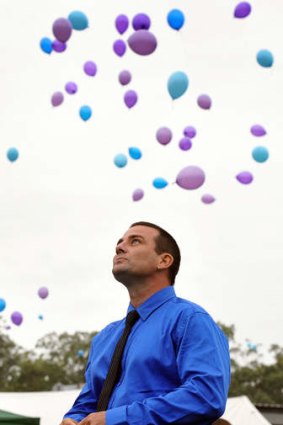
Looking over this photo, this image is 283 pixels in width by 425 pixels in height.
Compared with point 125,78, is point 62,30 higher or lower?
higher

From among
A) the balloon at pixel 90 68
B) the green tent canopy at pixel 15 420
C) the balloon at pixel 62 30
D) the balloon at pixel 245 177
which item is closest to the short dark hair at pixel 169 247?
the green tent canopy at pixel 15 420

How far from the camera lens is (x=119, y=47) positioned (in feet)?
24.6

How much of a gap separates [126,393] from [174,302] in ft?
1.10

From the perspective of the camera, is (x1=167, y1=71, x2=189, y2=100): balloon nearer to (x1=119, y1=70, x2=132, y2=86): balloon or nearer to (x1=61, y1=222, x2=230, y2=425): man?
(x1=119, y1=70, x2=132, y2=86): balloon

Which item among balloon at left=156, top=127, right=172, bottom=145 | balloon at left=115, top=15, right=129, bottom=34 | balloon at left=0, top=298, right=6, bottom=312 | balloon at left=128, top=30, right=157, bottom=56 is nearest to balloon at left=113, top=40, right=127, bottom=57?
balloon at left=115, top=15, right=129, bottom=34

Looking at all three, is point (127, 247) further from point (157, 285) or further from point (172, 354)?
point (172, 354)

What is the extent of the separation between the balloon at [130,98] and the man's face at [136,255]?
217 inches

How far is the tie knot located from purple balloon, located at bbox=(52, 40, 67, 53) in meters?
5.73

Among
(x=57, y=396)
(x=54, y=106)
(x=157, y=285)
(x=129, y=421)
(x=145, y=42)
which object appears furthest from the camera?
(x=57, y=396)

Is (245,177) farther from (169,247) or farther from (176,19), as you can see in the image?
(169,247)

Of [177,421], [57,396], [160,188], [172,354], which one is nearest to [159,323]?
[172,354]

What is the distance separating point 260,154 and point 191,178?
3.65 feet

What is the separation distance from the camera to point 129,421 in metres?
1.97

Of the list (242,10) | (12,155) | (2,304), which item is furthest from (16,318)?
(242,10)
